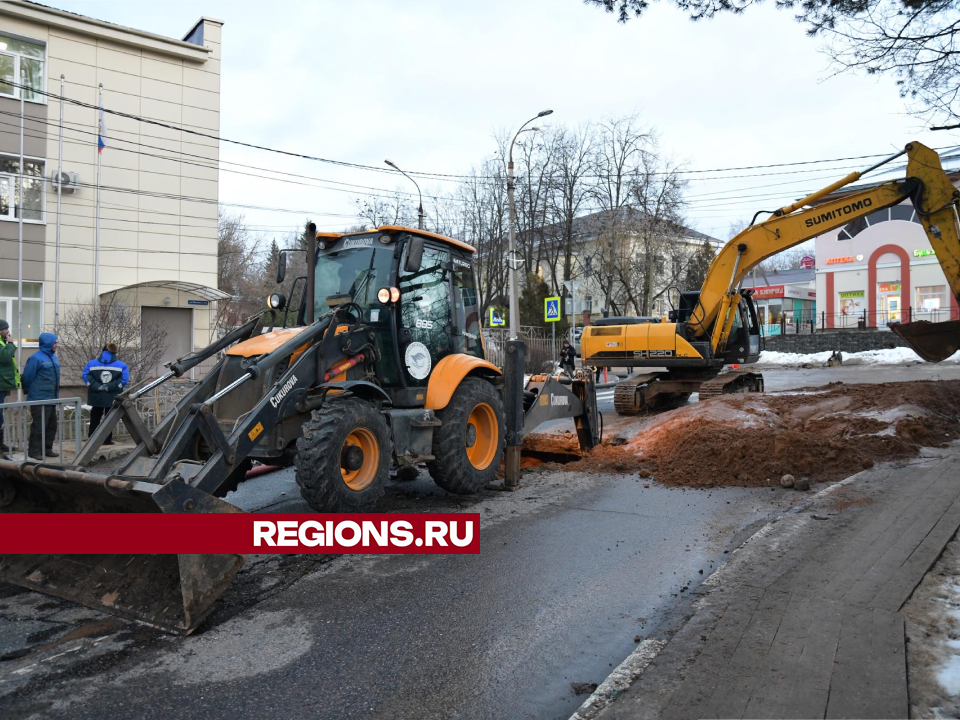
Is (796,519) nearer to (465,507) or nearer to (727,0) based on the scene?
(465,507)

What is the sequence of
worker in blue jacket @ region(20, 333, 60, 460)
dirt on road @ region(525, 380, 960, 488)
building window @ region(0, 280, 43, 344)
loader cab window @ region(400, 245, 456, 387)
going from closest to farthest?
loader cab window @ region(400, 245, 456, 387)
dirt on road @ region(525, 380, 960, 488)
worker in blue jacket @ region(20, 333, 60, 460)
building window @ region(0, 280, 43, 344)

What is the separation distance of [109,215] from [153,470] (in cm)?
1741

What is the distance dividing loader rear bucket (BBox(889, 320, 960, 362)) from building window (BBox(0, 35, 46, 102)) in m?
19.8

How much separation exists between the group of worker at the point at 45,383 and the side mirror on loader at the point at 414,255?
4.57 metres

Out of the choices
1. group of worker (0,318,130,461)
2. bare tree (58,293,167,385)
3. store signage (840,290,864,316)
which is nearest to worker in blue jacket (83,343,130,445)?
group of worker (0,318,130,461)

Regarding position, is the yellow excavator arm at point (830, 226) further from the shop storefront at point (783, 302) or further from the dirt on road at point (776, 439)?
the shop storefront at point (783, 302)

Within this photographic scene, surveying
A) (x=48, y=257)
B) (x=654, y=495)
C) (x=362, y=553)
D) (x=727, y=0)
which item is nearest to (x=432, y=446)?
(x=362, y=553)

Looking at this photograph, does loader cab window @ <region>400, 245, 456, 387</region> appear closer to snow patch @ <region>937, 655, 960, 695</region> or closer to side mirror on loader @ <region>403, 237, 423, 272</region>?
side mirror on loader @ <region>403, 237, 423, 272</region>

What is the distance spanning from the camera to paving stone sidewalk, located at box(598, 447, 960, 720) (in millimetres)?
3295

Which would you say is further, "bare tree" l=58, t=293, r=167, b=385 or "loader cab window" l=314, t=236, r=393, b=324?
"bare tree" l=58, t=293, r=167, b=385

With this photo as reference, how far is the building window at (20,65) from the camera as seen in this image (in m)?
18.7

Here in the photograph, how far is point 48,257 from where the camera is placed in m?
19.2

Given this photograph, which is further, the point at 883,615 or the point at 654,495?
the point at 654,495

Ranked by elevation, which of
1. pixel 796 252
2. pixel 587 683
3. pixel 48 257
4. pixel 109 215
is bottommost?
pixel 587 683
